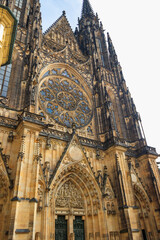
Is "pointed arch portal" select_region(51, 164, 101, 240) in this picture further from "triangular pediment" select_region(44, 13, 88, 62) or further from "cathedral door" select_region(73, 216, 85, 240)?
"triangular pediment" select_region(44, 13, 88, 62)

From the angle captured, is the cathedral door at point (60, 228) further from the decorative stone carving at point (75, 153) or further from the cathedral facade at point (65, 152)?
the decorative stone carving at point (75, 153)

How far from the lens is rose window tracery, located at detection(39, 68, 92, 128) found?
13820 millimetres

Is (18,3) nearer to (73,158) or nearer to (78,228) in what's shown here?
(73,158)

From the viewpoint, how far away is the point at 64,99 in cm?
1491

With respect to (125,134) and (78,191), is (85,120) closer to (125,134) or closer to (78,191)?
(125,134)

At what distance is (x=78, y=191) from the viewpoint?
11883 millimetres

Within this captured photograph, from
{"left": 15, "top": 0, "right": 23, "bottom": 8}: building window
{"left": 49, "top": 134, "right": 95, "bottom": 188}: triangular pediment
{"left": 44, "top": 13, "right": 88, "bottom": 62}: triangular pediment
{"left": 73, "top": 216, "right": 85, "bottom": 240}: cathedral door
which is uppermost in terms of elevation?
{"left": 15, "top": 0, "right": 23, "bottom": 8}: building window

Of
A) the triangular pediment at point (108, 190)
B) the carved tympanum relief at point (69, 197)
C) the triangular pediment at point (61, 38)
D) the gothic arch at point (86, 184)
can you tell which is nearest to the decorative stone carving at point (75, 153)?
the gothic arch at point (86, 184)

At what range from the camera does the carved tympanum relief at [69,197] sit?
35.5ft

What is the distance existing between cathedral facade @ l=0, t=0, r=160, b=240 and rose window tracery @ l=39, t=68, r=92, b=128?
0.27 feet

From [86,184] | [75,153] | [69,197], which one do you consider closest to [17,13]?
[75,153]

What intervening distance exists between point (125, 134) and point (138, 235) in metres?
7.87

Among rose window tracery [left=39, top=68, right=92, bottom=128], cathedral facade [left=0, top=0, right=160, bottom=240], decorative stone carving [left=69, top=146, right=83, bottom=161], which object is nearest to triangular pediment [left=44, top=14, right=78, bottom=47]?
cathedral facade [left=0, top=0, right=160, bottom=240]

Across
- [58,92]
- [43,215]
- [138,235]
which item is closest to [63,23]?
[58,92]
